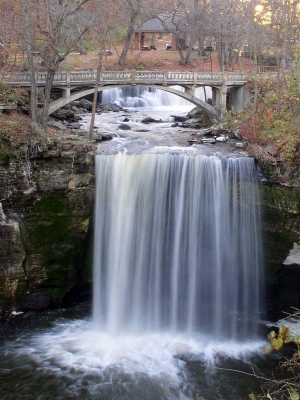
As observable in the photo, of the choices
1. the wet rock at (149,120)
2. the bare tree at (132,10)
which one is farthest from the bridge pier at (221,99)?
the bare tree at (132,10)

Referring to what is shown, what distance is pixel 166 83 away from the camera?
904 inches

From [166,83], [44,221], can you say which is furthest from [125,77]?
[44,221]

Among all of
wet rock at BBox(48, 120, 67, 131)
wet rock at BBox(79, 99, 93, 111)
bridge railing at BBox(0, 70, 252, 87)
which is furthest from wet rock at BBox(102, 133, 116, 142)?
wet rock at BBox(79, 99, 93, 111)

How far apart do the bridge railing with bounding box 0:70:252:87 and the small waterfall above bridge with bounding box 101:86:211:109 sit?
8.77m

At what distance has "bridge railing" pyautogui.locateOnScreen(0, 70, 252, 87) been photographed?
64.2 ft

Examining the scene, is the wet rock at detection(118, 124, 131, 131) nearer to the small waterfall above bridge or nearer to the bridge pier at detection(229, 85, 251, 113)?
the bridge pier at detection(229, 85, 251, 113)

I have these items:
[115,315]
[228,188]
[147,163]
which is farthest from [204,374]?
[147,163]

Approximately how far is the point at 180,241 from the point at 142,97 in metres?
20.8

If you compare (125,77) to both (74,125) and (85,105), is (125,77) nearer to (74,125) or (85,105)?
(74,125)

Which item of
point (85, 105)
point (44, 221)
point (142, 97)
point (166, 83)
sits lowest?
point (44, 221)

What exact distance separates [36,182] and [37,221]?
137 centimetres

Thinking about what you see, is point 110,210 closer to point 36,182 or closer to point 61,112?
point 36,182

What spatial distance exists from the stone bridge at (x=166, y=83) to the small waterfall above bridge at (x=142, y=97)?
27.2 ft

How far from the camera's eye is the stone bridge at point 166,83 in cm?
2100
